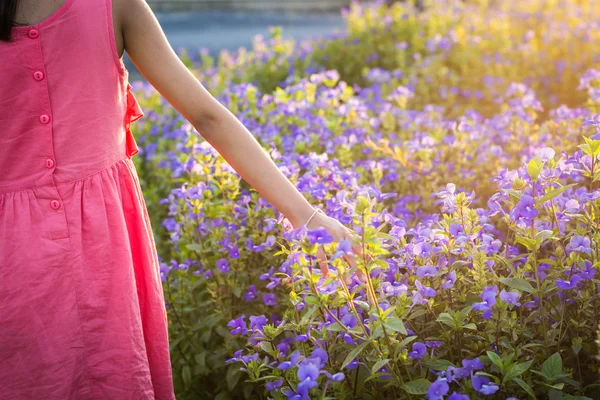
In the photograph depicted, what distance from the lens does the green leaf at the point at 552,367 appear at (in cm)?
150

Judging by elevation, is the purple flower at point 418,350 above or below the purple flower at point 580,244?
below

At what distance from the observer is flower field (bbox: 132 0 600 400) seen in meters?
1.51

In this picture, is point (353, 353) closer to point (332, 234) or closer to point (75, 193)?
point (332, 234)

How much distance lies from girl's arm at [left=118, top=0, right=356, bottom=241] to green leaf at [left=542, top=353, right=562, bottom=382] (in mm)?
576

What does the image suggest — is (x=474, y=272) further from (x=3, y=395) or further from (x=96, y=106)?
(x=3, y=395)

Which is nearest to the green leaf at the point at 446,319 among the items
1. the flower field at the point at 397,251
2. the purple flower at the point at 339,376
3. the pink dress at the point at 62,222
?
the flower field at the point at 397,251

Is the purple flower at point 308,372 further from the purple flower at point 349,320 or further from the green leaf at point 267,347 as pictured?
the green leaf at point 267,347

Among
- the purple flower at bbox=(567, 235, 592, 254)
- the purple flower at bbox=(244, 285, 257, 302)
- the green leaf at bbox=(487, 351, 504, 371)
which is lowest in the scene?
the purple flower at bbox=(244, 285, 257, 302)

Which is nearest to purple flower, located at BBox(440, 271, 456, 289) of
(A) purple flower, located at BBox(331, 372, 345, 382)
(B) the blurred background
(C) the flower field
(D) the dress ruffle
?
(C) the flower field

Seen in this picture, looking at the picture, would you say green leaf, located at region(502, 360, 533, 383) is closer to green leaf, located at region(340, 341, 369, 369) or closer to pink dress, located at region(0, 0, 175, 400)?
green leaf, located at region(340, 341, 369, 369)

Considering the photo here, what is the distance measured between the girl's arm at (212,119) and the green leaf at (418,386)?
1.25 ft

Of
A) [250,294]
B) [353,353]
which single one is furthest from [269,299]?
[353,353]

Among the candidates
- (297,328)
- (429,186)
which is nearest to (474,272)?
(297,328)

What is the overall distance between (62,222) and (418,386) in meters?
0.84
